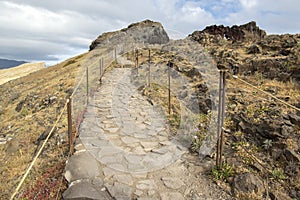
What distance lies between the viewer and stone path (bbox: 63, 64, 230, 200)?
3.08 metres

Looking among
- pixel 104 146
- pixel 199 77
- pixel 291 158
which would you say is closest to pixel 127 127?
pixel 104 146

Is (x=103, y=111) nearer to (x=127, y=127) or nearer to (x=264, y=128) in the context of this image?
(x=127, y=127)

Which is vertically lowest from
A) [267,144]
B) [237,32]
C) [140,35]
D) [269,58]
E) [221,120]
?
[267,144]

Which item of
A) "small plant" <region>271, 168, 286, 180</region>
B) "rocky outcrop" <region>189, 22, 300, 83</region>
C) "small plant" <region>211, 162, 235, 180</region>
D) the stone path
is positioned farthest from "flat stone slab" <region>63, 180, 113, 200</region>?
"rocky outcrop" <region>189, 22, 300, 83</region>

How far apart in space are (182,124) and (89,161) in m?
2.37

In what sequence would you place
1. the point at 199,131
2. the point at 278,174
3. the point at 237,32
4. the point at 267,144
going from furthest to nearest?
1. the point at 237,32
2. the point at 199,131
3. the point at 267,144
4. the point at 278,174

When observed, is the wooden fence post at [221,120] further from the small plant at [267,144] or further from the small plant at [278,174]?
the small plant at [267,144]

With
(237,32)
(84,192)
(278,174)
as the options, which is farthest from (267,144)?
(237,32)

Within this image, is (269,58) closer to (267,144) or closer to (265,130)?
(265,130)

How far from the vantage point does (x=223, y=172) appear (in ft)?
11.2

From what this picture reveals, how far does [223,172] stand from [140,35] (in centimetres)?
2675

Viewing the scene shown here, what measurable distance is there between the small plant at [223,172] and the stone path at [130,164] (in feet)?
0.60

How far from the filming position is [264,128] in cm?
430

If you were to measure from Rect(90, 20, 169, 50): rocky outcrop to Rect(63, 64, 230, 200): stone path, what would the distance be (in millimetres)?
22150
